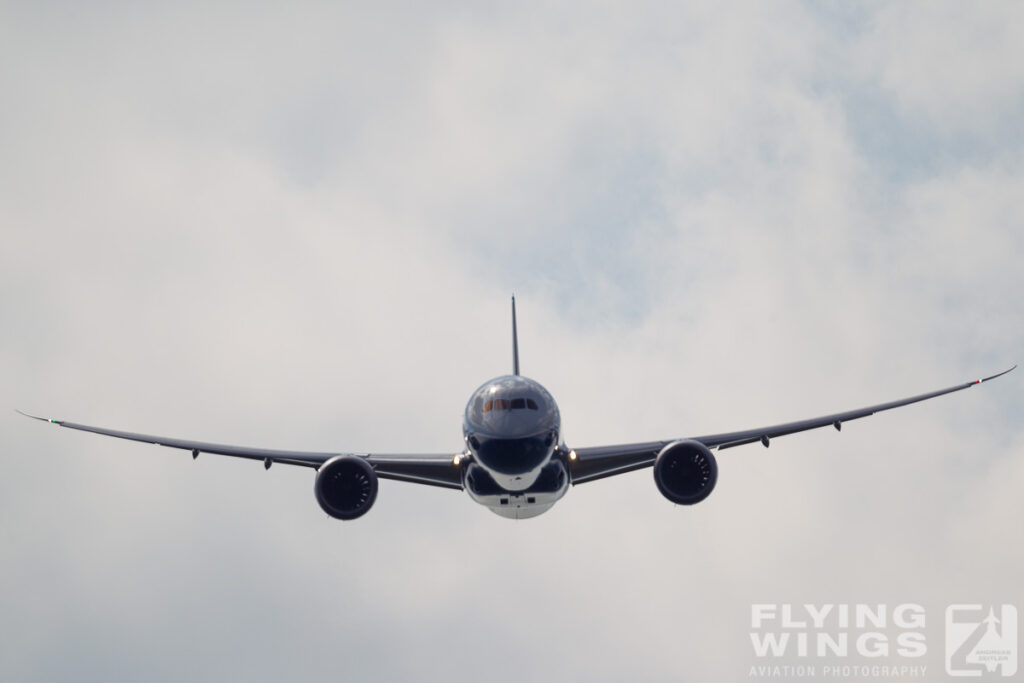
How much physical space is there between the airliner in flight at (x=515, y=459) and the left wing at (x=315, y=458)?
0.13ft

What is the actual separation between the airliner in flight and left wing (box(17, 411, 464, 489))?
0.04m

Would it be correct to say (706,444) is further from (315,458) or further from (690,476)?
(315,458)

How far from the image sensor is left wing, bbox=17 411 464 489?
3688 cm

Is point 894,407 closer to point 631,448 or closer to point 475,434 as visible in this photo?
point 631,448

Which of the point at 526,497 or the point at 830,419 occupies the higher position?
the point at 830,419

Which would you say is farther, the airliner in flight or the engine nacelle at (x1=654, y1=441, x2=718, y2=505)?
the engine nacelle at (x1=654, y1=441, x2=718, y2=505)

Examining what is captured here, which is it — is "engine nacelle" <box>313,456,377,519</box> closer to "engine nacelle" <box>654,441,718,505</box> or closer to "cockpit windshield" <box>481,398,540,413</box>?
"cockpit windshield" <box>481,398,540,413</box>

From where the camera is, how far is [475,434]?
33.4 meters

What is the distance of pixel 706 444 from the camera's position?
37938 mm

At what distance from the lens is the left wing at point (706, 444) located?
1452 inches

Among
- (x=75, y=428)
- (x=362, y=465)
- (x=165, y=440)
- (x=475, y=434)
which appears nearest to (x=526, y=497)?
(x=475, y=434)

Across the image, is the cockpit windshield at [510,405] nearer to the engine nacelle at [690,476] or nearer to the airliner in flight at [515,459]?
the airliner in flight at [515,459]

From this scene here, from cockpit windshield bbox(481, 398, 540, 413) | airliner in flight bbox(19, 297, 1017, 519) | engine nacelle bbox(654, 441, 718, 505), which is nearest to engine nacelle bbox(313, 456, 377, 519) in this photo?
airliner in flight bbox(19, 297, 1017, 519)

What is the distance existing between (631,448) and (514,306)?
47.0ft
